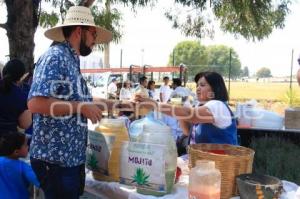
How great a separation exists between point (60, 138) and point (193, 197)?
646 millimetres

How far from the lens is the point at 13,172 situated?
264 centimetres

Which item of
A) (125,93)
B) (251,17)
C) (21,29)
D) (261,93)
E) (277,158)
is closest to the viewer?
(277,158)

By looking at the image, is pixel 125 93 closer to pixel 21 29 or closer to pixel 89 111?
pixel 21 29

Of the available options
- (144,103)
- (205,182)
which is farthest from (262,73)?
(205,182)

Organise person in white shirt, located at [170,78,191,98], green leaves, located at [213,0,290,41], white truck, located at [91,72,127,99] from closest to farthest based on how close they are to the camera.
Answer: green leaves, located at [213,0,290,41] < person in white shirt, located at [170,78,191,98] < white truck, located at [91,72,127,99]

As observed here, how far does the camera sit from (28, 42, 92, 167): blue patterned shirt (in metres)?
1.75

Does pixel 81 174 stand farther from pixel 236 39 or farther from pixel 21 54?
pixel 236 39

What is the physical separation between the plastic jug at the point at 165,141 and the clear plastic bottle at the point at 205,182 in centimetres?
13

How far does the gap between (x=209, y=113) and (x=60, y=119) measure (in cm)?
86

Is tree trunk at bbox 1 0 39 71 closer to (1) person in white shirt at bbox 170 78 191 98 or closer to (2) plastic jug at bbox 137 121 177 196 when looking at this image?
(2) plastic jug at bbox 137 121 177 196

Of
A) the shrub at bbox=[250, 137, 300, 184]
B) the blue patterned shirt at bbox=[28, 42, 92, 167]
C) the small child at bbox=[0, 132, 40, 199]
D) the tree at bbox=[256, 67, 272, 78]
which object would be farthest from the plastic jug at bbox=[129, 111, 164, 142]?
the tree at bbox=[256, 67, 272, 78]

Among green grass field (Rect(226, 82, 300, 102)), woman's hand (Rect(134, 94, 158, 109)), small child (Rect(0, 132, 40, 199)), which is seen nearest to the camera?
woman's hand (Rect(134, 94, 158, 109))

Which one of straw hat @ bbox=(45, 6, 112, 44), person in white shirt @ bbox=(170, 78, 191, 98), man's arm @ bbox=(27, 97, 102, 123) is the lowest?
person in white shirt @ bbox=(170, 78, 191, 98)

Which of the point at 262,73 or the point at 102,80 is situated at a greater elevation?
the point at 262,73
